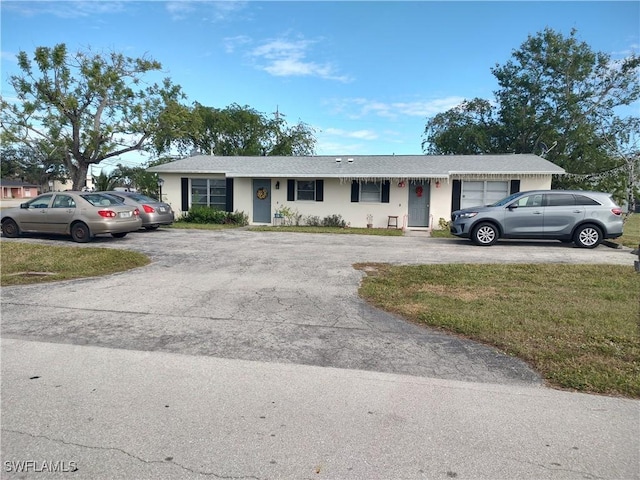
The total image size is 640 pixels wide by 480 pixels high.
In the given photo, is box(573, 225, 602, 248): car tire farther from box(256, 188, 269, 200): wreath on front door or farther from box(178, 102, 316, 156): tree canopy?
box(178, 102, 316, 156): tree canopy

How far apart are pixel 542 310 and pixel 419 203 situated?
44.4ft

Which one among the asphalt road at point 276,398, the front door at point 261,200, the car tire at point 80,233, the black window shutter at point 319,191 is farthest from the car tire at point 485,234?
the car tire at point 80,233

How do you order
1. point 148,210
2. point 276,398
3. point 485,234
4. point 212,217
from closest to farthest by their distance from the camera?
point 276,398 → point 485,234 → point 148,210 → point 212,217

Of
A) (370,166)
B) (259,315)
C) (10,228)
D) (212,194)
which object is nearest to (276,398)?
(259,315)

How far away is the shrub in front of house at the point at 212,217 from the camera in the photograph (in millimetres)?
19766

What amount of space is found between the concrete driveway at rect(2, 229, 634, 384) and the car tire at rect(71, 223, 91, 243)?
2.82 meters

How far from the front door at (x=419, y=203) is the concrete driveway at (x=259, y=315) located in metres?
8.07

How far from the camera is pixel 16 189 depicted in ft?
254

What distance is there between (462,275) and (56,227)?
36.9 feet

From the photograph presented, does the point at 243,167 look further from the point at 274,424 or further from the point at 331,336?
the point at 274,424

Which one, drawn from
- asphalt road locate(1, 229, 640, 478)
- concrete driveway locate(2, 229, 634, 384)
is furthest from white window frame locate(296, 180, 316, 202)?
asphalt road locate(1, 229, 640, 478)

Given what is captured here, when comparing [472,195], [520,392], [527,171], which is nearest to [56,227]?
[520,392]

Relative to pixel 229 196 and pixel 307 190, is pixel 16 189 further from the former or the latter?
pixel 307 190
